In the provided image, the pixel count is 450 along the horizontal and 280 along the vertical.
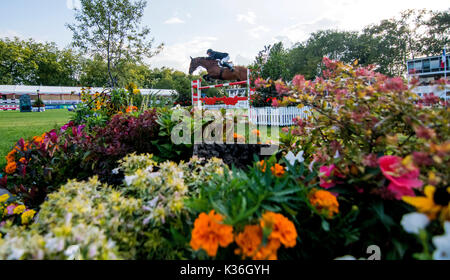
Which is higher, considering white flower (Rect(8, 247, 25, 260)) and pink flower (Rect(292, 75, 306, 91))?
pink flower (Rect(292, 75, 306, 91))

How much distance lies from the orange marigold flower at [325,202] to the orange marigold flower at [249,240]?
310 millimetres

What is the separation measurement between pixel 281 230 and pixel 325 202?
0.27 metres

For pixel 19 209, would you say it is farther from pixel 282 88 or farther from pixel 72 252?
pixel 282 88

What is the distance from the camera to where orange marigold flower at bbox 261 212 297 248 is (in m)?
0.84

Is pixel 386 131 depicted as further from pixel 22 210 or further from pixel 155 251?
pixel 22 210

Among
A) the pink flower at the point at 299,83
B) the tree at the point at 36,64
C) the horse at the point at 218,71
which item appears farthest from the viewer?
the tree at the point at 36,64

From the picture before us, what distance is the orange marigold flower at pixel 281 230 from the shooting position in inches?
32.9

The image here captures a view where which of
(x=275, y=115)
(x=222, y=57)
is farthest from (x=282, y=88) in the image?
(x=222, y=57)

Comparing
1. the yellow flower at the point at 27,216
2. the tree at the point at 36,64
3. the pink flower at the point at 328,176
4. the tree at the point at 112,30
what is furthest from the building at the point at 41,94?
the pink flower at the point at 328,176

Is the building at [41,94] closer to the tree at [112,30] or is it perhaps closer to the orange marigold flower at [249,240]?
the tree at [112,30]

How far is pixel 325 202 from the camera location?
99 cm

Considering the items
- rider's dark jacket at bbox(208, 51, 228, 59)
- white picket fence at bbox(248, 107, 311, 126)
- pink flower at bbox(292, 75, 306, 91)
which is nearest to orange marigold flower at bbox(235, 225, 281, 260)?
pink flower at bbox(292, 75, 306, 91)

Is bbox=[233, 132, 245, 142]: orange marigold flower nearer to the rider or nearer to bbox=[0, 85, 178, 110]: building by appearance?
the rider

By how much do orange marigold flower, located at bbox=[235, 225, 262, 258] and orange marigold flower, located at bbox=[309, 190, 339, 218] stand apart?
310 millimetres
